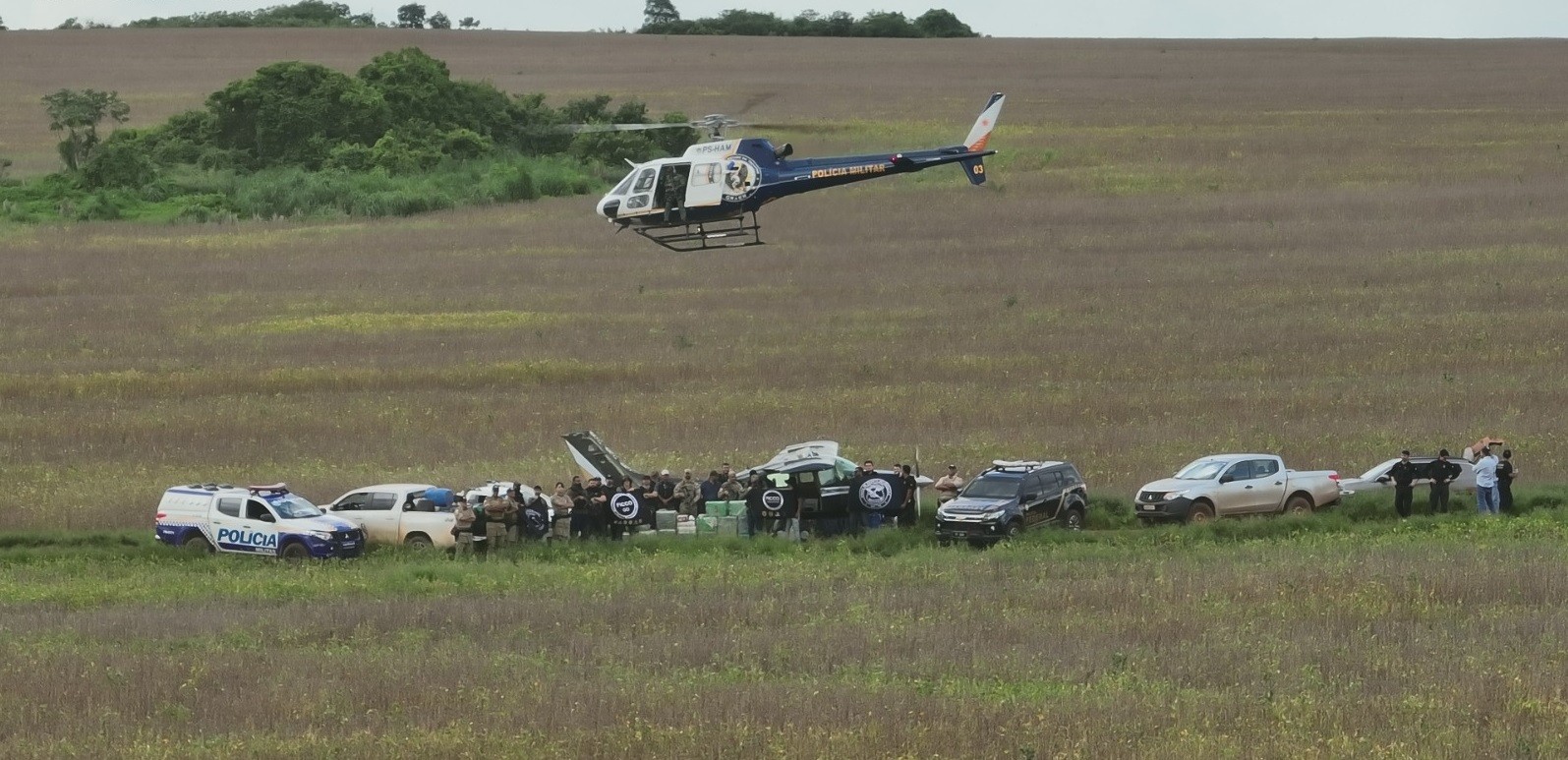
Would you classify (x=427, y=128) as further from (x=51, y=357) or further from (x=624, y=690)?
(x=624, y=690)

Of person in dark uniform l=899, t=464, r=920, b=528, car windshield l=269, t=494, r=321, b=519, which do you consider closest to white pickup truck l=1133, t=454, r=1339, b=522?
person in dark uniform l=899, t=464, r=920, b=528

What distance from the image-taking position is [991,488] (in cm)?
2775

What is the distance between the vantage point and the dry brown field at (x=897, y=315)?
34594 millimetres

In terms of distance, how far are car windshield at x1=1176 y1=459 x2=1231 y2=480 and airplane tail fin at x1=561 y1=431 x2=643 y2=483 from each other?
804 cm

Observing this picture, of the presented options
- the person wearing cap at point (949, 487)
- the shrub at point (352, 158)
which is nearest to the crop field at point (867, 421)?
the person wearing cap at point (949, 487)

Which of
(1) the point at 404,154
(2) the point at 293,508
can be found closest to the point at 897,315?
(2) the point at 293,508

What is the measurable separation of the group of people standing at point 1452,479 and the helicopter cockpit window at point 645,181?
41.4ft

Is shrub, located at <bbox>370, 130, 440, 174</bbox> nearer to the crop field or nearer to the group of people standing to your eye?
the crop field

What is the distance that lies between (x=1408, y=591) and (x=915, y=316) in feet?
83.9

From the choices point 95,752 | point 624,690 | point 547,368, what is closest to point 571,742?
point 624,690

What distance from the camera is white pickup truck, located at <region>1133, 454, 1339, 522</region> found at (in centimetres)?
2817

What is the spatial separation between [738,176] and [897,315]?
14804mm

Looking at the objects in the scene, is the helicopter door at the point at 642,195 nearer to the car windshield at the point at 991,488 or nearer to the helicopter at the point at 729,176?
the helicopter at the point at 729,176

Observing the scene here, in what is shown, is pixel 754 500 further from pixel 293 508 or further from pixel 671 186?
pixel 671 186
